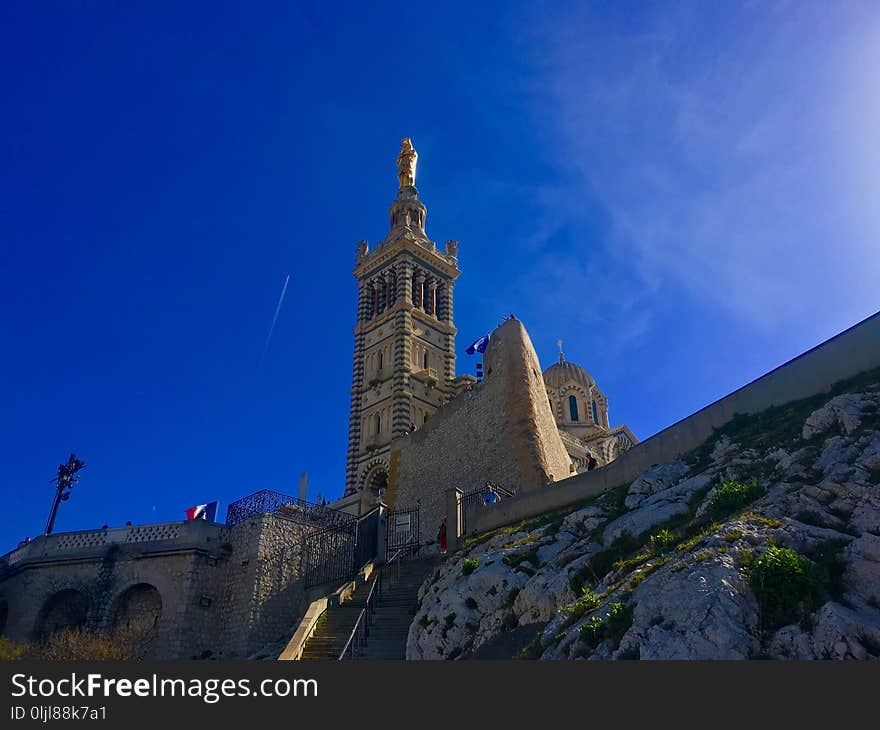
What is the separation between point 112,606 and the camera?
74.8ft

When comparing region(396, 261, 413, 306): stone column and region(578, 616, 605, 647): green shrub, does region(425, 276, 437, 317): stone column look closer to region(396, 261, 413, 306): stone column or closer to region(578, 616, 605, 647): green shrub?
region(396, 261, 413, 306): stone column

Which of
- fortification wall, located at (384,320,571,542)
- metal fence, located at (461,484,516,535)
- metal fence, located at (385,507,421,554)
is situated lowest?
metal fence, located at (461,484,516,535)

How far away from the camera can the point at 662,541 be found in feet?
38.6

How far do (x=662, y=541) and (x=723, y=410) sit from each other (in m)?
6.09

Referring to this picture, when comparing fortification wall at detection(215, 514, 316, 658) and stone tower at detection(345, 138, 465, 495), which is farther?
stone tower at detection(345, 138, 465, 495)

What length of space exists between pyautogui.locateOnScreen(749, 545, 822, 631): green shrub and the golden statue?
52309mm

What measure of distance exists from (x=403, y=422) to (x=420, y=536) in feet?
49.7

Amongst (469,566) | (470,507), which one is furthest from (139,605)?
(469,566)

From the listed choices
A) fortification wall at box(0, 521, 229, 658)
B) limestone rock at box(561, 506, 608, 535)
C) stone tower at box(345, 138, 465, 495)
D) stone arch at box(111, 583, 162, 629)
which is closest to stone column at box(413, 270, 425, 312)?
stone tower at box(345, 138, 465, 495)

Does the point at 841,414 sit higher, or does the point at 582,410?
the point at 582,410

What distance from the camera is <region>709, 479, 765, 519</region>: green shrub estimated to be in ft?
37.9

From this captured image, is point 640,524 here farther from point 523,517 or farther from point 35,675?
point 35,675

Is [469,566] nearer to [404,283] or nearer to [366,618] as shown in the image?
[366,618]

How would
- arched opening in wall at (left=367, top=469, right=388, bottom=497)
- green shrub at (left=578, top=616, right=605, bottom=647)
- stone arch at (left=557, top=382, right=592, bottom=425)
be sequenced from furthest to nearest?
stone arch at (left=557, top=382, right=592, bottom=425) → arched opening in wall at (left=367, top=469, right=388, bottom=497) → green shrub at (left=578, top=616, right=605, bottom=647)
